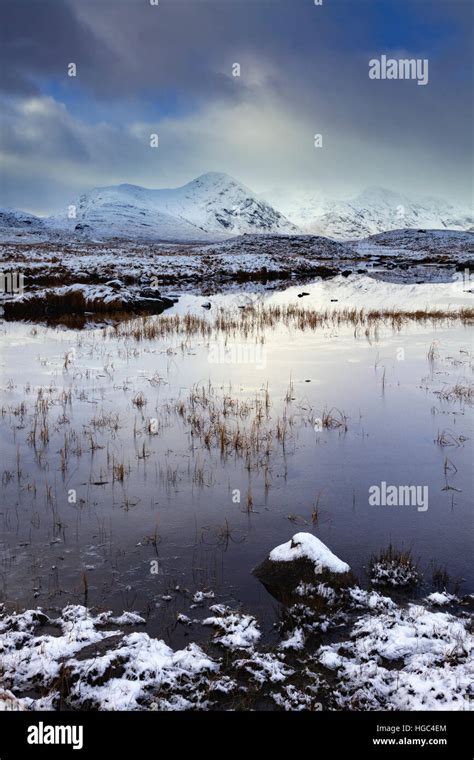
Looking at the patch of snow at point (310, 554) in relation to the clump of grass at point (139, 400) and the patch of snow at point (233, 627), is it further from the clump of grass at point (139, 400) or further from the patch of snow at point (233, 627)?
the clump of grass at point (139, 400)

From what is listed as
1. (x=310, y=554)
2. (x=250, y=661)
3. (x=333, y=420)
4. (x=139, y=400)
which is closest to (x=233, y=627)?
(x=250, y=661)

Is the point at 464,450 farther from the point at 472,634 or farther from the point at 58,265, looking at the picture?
the point at 58,265

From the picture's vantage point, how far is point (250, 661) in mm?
4301

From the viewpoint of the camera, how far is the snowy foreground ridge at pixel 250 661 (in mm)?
3990

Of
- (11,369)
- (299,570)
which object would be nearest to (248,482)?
(299,570)

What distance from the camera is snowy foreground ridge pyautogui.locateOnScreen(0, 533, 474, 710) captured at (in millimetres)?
3990

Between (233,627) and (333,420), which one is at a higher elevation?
(333,420)

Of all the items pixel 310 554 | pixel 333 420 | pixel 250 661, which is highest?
pixel 333 420

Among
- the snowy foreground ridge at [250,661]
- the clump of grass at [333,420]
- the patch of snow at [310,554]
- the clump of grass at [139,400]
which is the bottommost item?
the snowy foreground ridge at [250,661]

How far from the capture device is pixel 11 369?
49.5 feet

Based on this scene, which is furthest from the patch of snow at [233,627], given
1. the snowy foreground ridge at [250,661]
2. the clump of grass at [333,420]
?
the clump of grass at [333,420]

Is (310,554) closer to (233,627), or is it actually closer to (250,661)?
(233,627)

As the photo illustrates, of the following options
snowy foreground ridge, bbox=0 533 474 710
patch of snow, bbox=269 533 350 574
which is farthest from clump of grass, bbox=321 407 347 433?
snowy foreground ridge, bbox=0 533 474 710

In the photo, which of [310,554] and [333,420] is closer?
[310,554]
